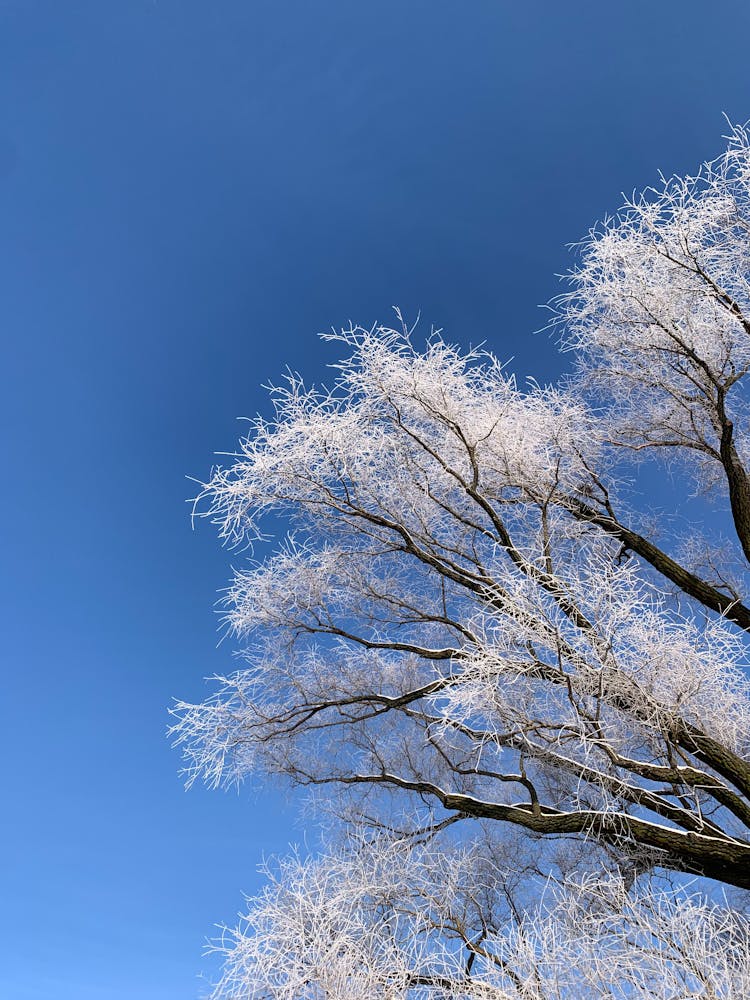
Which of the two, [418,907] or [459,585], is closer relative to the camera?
Answer: [418,907]

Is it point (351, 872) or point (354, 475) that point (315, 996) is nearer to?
point (351, 872)

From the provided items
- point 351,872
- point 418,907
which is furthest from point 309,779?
point 418,907

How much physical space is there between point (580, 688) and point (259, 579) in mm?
3192

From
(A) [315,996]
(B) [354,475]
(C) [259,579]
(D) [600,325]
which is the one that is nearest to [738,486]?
(D) [600,325]

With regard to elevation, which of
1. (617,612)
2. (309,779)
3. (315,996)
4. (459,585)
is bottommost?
(315,996)

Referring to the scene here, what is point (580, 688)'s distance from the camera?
4.66 metres

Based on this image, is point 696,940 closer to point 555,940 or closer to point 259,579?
point 555,940

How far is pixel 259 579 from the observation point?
7070 mm

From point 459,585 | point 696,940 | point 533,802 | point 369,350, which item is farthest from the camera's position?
point 459,585

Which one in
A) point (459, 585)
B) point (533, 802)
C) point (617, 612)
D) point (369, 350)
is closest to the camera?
point (617, 612)

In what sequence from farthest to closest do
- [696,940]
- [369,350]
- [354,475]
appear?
[354,475], [369,350], [696,940]

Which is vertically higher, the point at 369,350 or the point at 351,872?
the point at 369,350

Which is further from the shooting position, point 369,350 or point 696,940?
point 369,350

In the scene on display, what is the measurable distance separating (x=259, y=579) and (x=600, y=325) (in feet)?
11.7
